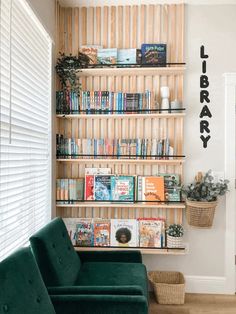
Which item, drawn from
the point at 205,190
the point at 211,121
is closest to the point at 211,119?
the point at 211,121

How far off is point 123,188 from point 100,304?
Result: 1.45 metres

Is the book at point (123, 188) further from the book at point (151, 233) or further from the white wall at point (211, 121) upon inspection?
the white wall at point (211, 121)

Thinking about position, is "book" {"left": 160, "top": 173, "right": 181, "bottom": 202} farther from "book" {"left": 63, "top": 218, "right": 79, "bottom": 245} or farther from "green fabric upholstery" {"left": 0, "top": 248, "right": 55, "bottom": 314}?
"green fabric upholstery" {"left": 0, "top": 248, "right": 55, "bottom": 314}

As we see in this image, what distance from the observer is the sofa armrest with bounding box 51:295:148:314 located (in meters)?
1.82

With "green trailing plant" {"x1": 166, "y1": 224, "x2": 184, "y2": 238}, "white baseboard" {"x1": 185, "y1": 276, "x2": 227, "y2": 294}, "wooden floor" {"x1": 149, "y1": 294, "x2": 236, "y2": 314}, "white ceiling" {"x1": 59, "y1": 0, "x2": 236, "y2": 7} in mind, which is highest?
"white ceiling" {"x1": 59, "y1": 0, "x2": 236, "y2": 7}

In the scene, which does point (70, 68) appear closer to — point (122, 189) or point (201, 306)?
point (122, 189)

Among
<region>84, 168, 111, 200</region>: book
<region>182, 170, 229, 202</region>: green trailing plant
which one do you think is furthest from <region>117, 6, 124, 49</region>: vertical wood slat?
<region>182, 170, 229, 202</region>: green trailing plant

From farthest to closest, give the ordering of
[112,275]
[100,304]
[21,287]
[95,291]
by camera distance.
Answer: [112,275] < [95,291] < [100,304] < [21,287]

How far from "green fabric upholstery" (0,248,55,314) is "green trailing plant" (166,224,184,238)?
1692mm

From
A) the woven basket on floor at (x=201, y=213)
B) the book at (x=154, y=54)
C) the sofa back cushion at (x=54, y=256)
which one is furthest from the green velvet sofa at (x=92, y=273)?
the book at (x=154, y=54)

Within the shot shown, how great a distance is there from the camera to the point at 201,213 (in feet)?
9.81

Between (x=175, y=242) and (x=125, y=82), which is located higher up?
(x=125, y=82)

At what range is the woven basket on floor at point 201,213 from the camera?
298cm

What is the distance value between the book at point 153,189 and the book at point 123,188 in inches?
4.9
